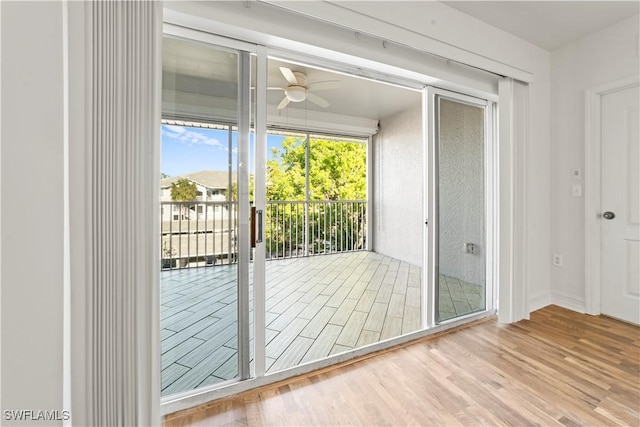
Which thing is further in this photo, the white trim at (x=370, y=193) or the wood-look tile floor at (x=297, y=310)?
the white trim at (x=370, y=193)

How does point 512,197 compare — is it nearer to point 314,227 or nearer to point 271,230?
point 314,227

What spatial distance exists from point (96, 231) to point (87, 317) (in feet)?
1.09

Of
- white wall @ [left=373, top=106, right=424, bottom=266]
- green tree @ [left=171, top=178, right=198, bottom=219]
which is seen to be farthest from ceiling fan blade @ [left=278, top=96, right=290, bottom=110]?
white wall @ [left=373, top=106, right=424, bottom=266]

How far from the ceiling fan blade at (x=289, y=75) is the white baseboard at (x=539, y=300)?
9.80ft

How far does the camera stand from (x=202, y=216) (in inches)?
63.9

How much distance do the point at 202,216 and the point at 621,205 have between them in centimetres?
342

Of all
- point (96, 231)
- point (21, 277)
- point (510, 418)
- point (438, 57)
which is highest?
point (438, 57)

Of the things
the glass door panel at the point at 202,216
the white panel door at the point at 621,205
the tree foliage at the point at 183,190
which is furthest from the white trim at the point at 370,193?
the tree foliage at the point at 183,190

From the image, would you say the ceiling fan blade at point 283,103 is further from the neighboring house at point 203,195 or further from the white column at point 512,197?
the white column at point 512,197

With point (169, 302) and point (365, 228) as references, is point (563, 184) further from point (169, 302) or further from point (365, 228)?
point (169, 302)

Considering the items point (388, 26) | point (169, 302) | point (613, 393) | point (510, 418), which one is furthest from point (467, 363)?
point (388, 26)

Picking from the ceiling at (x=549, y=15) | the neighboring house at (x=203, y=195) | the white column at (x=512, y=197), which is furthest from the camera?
the white column at (x=512, y=197)

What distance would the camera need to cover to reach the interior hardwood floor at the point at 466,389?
143cm

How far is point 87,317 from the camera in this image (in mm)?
1105
